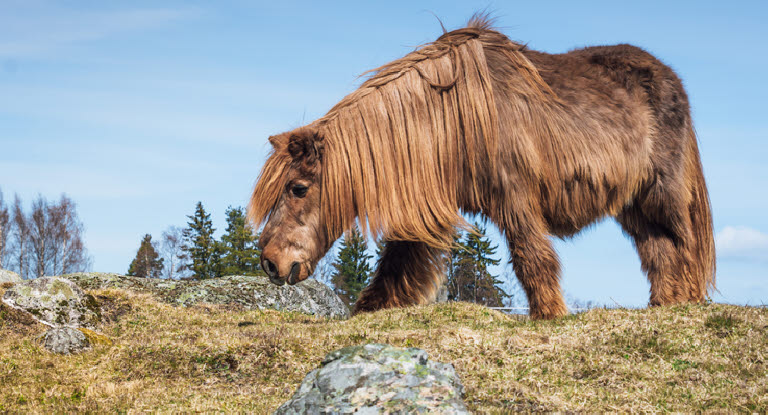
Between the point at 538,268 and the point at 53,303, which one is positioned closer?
the point at 538,268

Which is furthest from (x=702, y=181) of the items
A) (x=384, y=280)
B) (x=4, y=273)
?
(x=4, y=273)

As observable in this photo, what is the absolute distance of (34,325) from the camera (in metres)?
10.2

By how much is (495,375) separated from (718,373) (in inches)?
97.1

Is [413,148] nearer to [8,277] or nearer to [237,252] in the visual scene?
[8,277]

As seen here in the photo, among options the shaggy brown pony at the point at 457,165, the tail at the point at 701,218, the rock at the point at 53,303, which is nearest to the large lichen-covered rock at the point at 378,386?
the shaggy brown pony at the point at 457,165

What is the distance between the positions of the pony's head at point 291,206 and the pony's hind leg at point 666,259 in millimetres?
5240

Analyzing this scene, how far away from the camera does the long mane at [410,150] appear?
7.78 m

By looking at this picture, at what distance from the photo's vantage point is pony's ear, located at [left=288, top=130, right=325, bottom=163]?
7527mm

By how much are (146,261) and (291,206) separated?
3711 cm

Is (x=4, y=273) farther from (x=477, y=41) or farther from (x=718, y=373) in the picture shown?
(x=718, y=373)

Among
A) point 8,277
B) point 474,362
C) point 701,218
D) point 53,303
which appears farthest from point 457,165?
point 8,277

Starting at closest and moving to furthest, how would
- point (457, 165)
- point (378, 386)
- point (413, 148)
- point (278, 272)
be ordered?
point (378, 386), point (278, 272), point (413, 148), point (457, 165)

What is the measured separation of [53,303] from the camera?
10.4 meters

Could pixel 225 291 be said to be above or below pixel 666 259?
above
